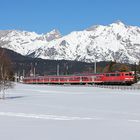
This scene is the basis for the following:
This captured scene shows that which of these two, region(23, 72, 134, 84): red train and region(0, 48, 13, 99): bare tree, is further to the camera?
region(23, 72, 134, 84): red train

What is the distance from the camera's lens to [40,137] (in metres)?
21.0

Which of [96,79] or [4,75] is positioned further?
[96,79]

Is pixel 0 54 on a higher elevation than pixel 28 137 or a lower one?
higher

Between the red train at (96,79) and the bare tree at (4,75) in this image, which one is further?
the red train at (96,79)

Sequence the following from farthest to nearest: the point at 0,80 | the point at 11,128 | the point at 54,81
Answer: the point at 54,81
the point at 0,80
the point at 11,128

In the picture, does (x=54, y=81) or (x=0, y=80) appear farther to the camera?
(x=54, y=81)

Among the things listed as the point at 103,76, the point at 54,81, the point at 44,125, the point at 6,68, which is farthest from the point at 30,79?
the point at 44,125

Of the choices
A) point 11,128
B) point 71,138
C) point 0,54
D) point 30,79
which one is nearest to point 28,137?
point 71,138

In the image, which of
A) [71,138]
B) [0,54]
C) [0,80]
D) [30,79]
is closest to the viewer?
[71,138]

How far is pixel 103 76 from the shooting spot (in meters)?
123

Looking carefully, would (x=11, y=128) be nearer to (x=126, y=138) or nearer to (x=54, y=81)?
(x=126, y=138)

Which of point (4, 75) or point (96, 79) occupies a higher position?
point (4, 75)

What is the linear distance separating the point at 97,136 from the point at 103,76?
3984 inches

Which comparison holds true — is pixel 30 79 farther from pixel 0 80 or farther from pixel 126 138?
pixel 126 138
